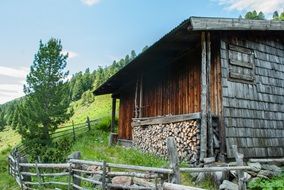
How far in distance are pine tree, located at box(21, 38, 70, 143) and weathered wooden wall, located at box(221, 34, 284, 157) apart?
13.1 metres

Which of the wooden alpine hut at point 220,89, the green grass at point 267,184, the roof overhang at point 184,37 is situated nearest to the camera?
the green grass at point 267,184

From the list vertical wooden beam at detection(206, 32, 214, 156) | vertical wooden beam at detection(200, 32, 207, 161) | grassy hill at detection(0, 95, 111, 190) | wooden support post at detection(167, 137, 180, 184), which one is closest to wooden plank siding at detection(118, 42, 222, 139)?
vertical wooden beam at detection(206, 32, 214, 156)

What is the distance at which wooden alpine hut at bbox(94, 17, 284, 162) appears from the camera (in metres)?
11.0

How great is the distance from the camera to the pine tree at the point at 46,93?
21.4 m

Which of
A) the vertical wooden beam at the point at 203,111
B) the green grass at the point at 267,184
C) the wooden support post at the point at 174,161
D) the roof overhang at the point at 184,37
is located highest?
the roof overhang at the point at 184,37

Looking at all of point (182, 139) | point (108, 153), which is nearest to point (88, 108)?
point (108, 153)

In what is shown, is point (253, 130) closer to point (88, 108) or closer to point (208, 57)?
point (208, 57)

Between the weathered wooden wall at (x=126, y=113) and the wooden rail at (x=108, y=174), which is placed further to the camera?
the weathered wooden wall at (x=126, y=113)

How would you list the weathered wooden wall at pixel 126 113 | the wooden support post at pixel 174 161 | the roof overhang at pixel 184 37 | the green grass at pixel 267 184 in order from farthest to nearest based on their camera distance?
the weathered wooden wall at pixel 126 113 < the roof overhang at pixel 184 37 < the green grass at pixel 267 184 < the wooden support post at pixel 174 161

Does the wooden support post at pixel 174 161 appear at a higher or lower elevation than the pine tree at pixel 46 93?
lower

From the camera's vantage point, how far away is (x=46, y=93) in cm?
2195

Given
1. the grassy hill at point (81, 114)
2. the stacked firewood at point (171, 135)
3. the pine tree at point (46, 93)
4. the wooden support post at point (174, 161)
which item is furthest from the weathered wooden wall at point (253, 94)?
the grassy hill at point (81, 114)

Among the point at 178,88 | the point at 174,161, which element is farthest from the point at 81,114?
the point at 174,161

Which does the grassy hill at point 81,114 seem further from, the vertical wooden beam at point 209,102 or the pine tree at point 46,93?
the vertical wooden beam at point 209,102
